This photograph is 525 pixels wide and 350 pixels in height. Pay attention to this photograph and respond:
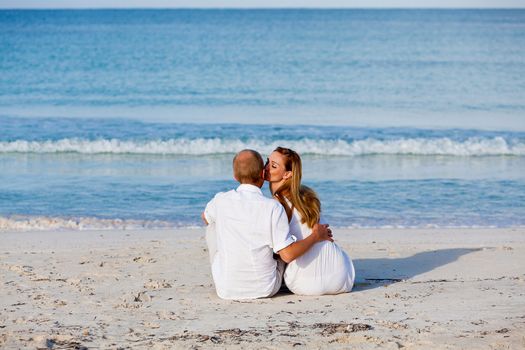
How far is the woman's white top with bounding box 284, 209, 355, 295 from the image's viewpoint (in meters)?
6.33

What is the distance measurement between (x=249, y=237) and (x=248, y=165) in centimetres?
56

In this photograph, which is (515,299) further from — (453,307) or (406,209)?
(406,209)

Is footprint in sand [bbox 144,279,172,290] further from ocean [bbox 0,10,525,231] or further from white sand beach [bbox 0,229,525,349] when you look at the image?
ocean [bbox 0,10,525,231]

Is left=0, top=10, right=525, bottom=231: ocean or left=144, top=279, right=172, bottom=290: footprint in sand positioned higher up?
left=0, top=10, right=525, bottom=231: ocean

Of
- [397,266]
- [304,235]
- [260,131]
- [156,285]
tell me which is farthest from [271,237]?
[260,131]

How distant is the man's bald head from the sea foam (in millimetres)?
10516

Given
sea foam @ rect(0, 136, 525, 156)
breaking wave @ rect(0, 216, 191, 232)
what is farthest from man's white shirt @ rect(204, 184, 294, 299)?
sea foam @ rect(0, 136, 525, 156)

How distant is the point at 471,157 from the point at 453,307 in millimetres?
10793

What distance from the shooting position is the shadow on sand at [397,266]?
277 inches

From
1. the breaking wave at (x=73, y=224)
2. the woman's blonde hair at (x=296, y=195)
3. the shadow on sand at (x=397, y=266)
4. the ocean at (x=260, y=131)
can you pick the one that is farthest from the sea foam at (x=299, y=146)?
the woman's blonde hair at (x=296, y=195)

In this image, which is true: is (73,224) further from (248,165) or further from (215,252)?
(248,165)

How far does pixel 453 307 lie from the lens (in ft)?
19.5

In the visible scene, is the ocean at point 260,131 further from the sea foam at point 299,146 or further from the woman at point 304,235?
the woman at point 304,235

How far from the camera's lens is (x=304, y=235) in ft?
20.6
